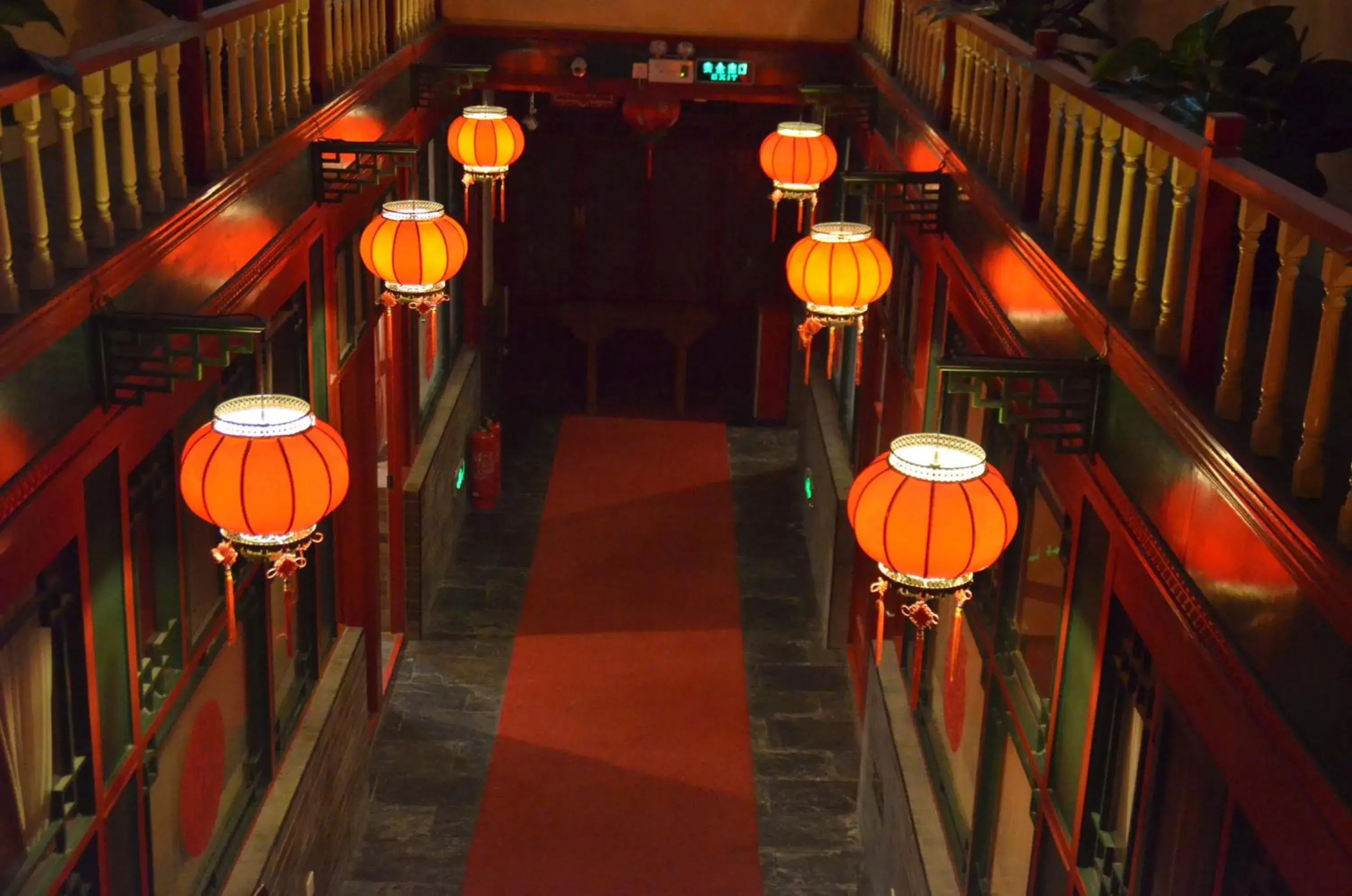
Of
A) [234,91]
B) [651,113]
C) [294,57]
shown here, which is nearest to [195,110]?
[234,91]

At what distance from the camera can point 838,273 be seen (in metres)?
8.00

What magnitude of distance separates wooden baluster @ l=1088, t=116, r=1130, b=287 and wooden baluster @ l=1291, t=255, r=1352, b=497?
64.1 inches

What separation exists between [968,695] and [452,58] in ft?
24.1

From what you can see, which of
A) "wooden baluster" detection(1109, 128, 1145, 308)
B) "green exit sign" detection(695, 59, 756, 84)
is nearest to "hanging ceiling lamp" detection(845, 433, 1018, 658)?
"wooden baluster" detection(1109, 128, 1145, 308)

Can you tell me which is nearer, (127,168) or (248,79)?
(127,168)

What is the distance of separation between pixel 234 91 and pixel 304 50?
4.10ft

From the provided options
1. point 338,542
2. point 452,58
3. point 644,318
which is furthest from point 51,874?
point 644,318

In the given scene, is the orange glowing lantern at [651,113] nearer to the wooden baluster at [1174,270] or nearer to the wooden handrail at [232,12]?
the wooden handrail at [232,12]

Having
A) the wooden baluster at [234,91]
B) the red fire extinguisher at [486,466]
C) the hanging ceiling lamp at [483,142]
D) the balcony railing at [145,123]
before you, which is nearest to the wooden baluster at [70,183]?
the balcony railing at [145,123]

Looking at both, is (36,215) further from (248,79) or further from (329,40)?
(329,40)

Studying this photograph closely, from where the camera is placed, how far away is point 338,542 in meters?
8.58

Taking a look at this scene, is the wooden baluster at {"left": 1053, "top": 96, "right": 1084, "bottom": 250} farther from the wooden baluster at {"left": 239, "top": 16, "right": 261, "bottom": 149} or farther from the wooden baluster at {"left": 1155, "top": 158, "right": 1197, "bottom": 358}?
the wooden baluster at {"left": 239, "top": 16, "right": 261, "bottom": 149}

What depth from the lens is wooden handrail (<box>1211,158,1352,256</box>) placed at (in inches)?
118

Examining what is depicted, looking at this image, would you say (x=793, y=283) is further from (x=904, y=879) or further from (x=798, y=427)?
(x=798, y=427)
